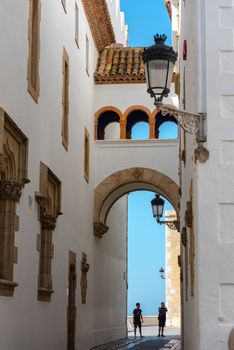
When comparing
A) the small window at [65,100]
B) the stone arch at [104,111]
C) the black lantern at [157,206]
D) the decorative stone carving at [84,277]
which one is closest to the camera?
the small window at [65,100]

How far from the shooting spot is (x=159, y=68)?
9.59 meters

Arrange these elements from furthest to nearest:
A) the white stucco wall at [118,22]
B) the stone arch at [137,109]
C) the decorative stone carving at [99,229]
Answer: the white stucco wall at [118,22], the stone arch at [137,109], the decorative stone carving at [99,229]

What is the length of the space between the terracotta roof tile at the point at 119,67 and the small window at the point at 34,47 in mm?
10818

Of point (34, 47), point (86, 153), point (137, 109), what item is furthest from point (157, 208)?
point (34, 47)

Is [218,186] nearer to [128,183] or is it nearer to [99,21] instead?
[128,183]

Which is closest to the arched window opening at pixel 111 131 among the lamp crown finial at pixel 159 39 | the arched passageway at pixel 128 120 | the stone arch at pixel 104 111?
the arched passageway at pixel 128 120

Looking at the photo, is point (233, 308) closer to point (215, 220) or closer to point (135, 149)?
point (215, 220)

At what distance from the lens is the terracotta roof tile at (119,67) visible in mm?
26156

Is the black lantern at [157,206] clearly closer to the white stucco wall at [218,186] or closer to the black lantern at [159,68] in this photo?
the black lantern at [159,68]

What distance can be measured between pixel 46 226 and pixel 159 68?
7.29 metres

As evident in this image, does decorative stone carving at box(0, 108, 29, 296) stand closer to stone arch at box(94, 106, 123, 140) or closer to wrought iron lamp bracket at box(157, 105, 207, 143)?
wrought iron lamp bracket at box(157, 105, 207, 143)

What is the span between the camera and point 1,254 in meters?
12.4

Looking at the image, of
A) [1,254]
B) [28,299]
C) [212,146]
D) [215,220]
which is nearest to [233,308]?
[215,220]

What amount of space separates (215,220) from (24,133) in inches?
233
